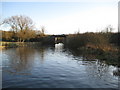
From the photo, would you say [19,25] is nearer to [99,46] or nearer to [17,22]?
[17,22]

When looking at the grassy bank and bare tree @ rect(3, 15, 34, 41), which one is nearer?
the grassy bank

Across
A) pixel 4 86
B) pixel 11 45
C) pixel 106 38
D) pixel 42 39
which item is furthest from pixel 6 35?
pixel 4 86

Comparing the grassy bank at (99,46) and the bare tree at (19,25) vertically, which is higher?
the bare tree at (19,25)

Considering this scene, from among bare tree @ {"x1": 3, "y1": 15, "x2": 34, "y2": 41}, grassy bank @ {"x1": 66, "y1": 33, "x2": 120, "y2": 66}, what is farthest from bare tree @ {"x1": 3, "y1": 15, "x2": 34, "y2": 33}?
grassy bank @ {"x1": 66, "y1": 33, "x2": 120, "y2": 66}

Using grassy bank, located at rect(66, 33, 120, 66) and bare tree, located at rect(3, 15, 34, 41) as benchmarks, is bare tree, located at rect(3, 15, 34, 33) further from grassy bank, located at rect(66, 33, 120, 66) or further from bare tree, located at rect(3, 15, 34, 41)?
grassy bank, located at rect(66, 33, 120, 66)

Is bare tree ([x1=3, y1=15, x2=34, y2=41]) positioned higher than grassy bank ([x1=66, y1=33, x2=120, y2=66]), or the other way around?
bare tree ([x1=3, y1=15, x2=34, y2=41])

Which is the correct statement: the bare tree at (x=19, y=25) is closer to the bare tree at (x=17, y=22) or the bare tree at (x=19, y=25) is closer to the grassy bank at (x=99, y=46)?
the bare tree at (x=17, y=22)

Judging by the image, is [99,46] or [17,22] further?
[17,22]

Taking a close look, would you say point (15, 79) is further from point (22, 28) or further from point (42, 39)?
point (42, 39)

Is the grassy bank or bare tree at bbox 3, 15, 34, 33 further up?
bare tree at bbox 3, 15, 34, 33

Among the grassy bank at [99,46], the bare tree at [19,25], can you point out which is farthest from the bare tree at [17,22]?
the grassy bank at [99,46]

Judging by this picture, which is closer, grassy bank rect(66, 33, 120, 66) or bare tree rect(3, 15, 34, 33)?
grassy bank rect(66, 33, 120, 66)

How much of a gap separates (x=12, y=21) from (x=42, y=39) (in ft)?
44.2

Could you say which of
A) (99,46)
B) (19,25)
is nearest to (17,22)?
(19,25)
